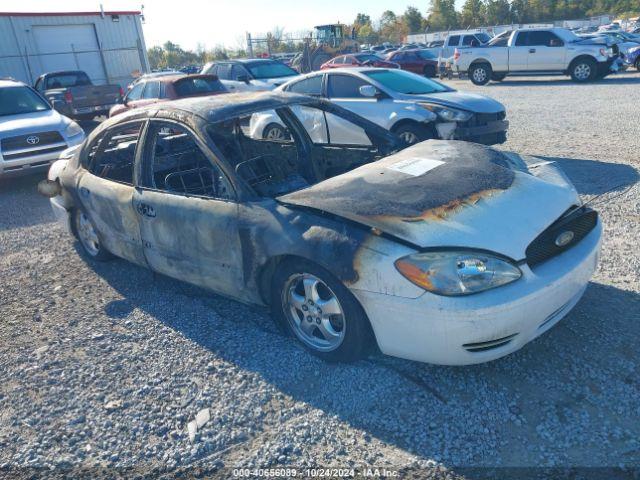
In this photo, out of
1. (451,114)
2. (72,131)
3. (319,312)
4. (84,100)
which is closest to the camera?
(319,312)

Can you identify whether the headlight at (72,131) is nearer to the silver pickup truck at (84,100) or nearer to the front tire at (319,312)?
the silver pickup truck at (84,100)

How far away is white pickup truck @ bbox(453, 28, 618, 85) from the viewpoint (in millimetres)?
17656

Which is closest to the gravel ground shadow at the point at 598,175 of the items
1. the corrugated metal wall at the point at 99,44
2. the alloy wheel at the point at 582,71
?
the alloy wheel at the point at 582,71

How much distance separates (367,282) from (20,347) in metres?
2.65

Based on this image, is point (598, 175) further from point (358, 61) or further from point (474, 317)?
point (358, 61)

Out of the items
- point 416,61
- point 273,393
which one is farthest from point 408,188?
point 416,61

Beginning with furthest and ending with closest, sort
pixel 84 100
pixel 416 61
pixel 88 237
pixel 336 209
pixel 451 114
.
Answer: pixel 416 61, pixel 84 100, pixel 451 114, pixel 88 237, pixel 336 209

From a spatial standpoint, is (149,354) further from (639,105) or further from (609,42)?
(609,42)

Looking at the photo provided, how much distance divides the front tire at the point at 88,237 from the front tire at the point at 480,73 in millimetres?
18489

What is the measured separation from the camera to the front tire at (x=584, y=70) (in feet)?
58.0

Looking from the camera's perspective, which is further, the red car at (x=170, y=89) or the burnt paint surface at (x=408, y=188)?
the red car at (x=170, y=89)

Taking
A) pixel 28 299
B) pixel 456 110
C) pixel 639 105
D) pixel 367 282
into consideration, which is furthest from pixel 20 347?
pixel 639 105

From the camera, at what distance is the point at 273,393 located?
118 inches

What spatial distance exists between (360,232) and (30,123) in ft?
26.1
